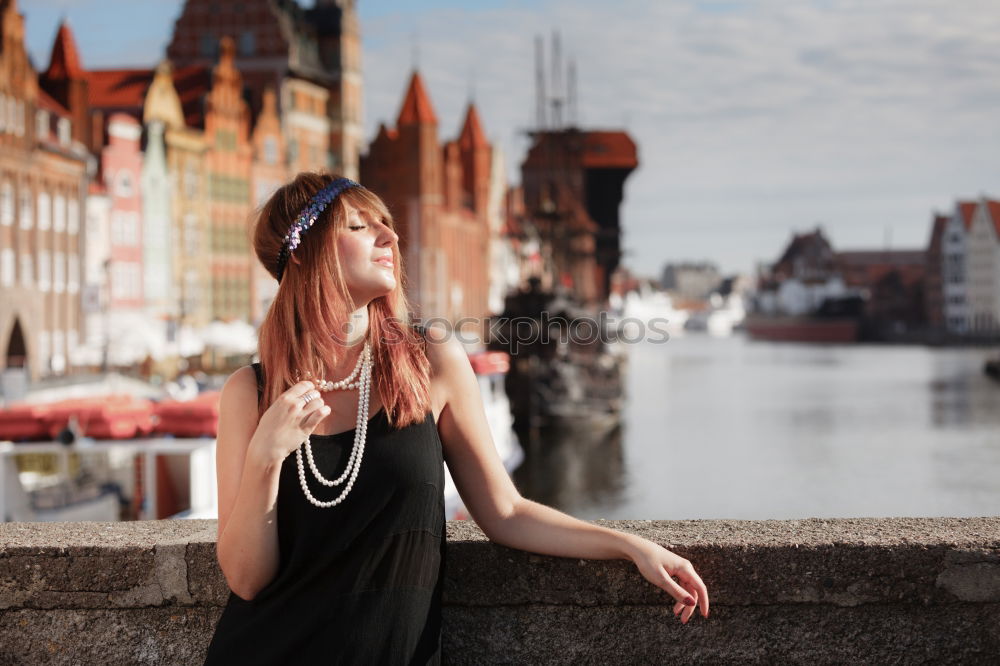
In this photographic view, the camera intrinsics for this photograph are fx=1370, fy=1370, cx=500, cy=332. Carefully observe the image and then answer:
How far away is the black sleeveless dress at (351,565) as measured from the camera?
271 cm

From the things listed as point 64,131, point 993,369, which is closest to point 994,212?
point 993,369

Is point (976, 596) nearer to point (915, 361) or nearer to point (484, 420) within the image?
point (484, 420)

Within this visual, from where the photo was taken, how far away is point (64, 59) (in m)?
45.2

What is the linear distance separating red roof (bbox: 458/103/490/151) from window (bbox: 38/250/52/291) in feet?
186

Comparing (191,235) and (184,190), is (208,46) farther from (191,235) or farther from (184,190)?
(191,235)

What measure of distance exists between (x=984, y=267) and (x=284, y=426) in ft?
434

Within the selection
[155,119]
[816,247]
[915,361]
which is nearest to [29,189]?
[155,119]

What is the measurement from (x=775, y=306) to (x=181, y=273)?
5731 inches

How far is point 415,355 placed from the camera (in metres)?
2.87

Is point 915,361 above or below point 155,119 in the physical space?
below

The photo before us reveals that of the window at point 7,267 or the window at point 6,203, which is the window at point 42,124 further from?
the window at point 7,267

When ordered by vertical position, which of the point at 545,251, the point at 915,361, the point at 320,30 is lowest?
the point at 915,361

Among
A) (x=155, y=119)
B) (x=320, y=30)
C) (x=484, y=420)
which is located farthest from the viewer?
(x=320, y=30)

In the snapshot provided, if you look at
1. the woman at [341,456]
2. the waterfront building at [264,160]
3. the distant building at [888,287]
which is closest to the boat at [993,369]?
the waterfront building at [264,160]
